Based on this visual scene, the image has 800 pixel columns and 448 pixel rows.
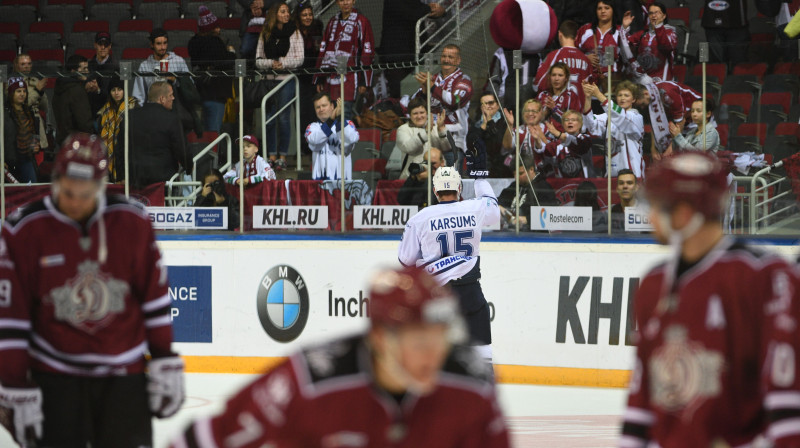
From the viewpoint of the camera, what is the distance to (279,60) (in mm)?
9156

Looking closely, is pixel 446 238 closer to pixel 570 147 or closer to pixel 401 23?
pixel 570 147

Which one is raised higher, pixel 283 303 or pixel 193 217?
pixel 193 217

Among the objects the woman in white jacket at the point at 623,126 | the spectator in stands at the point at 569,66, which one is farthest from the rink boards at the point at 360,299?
the spectator in stands at the point at 569,66

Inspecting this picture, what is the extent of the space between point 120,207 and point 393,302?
193 cm

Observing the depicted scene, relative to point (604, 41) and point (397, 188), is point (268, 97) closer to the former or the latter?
point (397, 188)

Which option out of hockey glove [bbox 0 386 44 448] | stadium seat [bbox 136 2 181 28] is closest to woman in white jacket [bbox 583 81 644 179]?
hockey glove [bbox 0 386 44 448]

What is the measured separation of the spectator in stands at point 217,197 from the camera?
9.05 metres

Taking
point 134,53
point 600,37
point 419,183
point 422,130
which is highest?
point 134,53

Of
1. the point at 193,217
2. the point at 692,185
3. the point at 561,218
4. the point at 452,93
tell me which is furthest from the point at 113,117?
the point at 692,185

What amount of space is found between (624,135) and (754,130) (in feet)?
2.93

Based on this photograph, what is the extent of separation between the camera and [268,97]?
898 centimetres

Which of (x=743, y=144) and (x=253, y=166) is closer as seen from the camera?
(x=743, y=144)

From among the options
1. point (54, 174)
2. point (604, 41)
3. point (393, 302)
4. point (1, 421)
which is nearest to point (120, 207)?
point (54, 174)

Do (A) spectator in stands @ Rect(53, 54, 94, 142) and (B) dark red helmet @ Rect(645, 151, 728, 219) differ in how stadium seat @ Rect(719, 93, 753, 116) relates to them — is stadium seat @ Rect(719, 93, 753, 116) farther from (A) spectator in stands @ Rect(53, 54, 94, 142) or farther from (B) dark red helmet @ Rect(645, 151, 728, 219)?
(B) dark red helmet @ Rect(645, 151, 728, 219)
